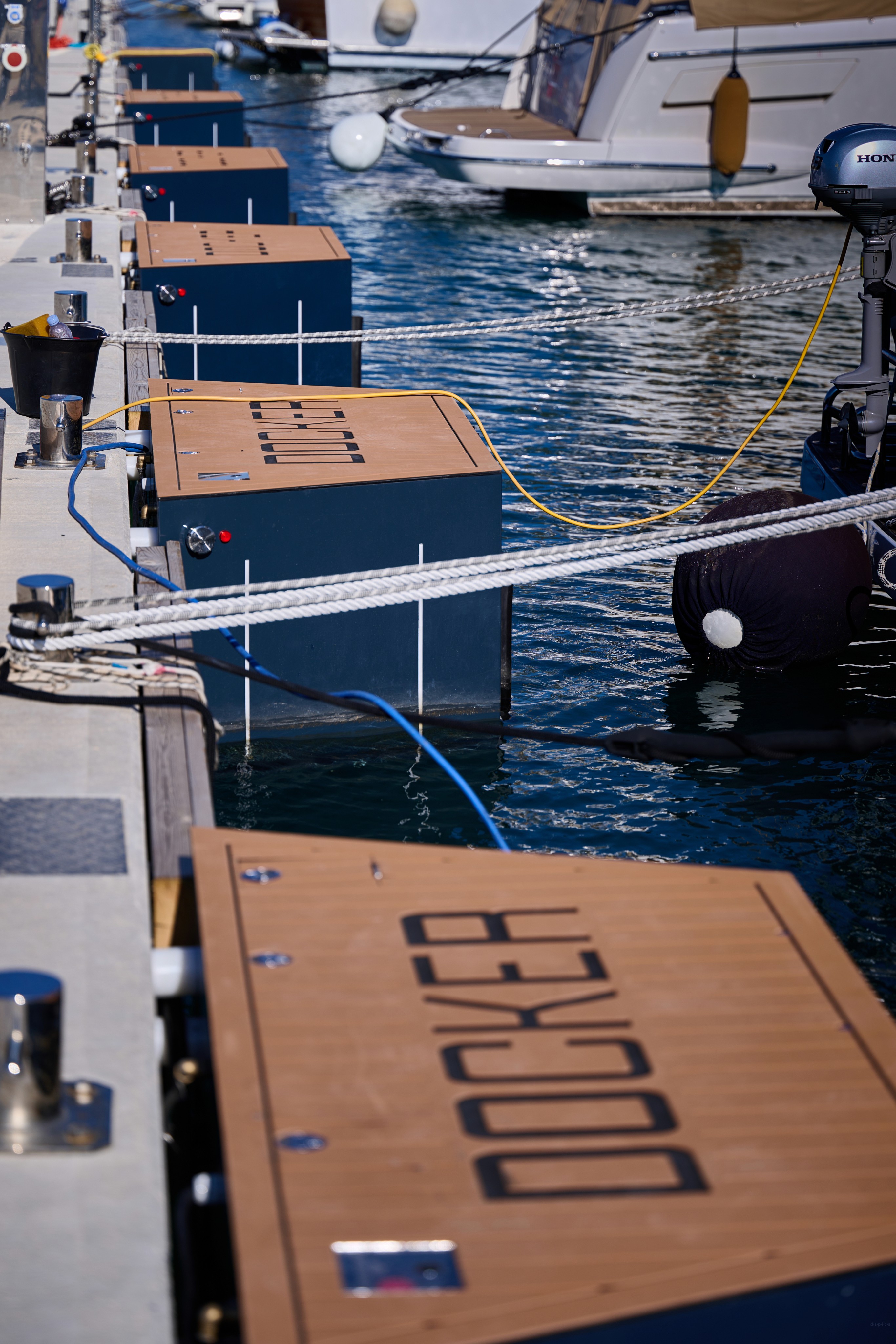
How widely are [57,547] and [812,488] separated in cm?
576

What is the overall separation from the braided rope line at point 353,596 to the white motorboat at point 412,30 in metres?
34.0

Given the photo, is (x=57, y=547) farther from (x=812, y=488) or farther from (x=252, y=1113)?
(x=812, y=488)

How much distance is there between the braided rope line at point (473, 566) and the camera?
5.38 m

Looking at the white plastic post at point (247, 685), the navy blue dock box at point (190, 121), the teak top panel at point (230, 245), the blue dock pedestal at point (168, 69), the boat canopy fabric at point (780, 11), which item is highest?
the blue dock pedestal at point (168, 69)

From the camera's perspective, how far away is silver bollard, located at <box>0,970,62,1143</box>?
291 centimetres

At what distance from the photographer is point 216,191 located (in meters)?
15.2

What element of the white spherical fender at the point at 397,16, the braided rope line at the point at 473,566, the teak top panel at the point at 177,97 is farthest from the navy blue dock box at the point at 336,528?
the white spherical fender at the point at 397,16

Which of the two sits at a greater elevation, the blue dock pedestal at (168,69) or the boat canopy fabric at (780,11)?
the blue dock pedestal at (168,69)

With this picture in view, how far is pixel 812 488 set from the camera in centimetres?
1031

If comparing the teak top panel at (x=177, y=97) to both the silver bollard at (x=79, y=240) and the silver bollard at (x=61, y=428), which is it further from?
the silver bollard at (x=61, y=428)

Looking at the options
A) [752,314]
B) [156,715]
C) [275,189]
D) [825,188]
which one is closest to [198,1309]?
[156,715]

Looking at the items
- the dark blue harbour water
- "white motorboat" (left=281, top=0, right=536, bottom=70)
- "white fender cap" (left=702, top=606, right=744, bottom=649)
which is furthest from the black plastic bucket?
"white motorboat" (left=281, top=0, right=536, bottom=70)

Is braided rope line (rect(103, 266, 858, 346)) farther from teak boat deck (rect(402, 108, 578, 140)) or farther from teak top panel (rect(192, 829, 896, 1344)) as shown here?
teak boat deck (rect(402, 108, 578, 140))

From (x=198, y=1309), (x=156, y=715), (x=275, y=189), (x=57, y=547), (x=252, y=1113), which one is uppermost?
(x=275, y=189)
